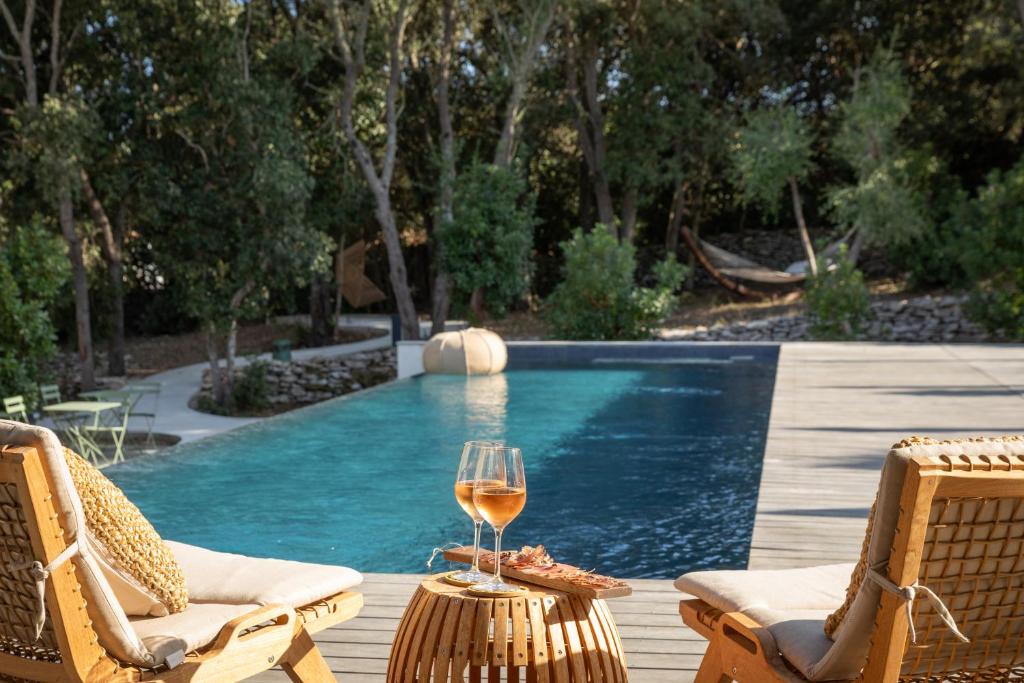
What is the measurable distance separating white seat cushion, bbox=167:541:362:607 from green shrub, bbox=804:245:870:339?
1456cm

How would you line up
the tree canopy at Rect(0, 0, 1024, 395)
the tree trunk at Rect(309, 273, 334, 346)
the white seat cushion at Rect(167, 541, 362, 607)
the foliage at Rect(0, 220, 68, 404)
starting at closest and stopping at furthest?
the white seat cushion at Rect(167, 541, 362, 607) → the foliage at Rect(0, 220, 68, 404) → the tree canopy at Rect(0, 0, 1024, 395) → the tree trunk at Rect(309, 273, 334, 346)

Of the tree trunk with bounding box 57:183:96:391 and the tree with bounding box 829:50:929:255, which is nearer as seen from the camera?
the tree trunk with bounding box 57:183:96:391

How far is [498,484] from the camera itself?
77.4 inches

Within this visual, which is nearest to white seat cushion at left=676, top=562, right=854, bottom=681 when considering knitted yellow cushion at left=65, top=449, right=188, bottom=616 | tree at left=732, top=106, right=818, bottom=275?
knitted yellow cushion at left=65, top=449, right=188, bottom=616

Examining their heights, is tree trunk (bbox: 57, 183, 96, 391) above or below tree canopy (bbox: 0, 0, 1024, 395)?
below

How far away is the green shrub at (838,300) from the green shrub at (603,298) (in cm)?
220

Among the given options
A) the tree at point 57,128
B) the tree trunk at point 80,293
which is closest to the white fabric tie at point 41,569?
the tree at point 57,128

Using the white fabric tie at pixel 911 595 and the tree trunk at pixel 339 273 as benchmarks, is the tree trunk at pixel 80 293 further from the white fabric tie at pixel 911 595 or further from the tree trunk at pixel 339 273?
the white fabric tie at pixel 911 595

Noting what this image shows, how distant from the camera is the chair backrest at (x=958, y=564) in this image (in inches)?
69.9

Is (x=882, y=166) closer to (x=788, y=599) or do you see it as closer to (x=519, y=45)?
(x=519, y=45)

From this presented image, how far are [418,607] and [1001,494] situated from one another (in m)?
1.05

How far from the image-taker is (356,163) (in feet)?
61.3

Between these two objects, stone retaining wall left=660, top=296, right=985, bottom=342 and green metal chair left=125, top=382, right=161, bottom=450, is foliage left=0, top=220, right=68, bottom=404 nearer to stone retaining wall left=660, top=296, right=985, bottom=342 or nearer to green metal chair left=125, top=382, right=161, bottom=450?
green metal chair left=125, top=382, right=161, bottom=450

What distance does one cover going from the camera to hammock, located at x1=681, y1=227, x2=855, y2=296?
20.0m
